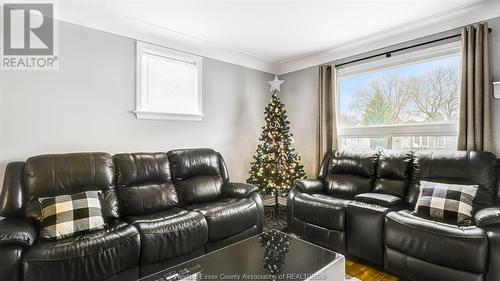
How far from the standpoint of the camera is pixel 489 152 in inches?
101

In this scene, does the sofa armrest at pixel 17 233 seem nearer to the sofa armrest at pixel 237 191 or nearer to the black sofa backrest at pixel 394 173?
the sofa armrest at pixel 237 191

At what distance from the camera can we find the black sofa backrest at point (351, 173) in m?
3.18

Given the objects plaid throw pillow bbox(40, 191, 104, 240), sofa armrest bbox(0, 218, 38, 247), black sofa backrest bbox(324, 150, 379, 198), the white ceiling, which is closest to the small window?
the white ceiling

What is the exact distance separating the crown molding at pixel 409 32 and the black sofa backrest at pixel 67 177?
Result: 3.37m

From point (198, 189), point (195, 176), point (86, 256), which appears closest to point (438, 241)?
point (198, 189)

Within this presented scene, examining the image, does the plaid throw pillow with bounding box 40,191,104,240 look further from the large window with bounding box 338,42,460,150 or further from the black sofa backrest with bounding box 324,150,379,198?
the large window with bounding box 338,42,460,150

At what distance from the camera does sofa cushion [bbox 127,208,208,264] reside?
217 centimetres

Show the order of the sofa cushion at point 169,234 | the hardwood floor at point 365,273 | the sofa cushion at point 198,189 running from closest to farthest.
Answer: the sofa cushion at point 169,234 → the hardwood floor at point 365,273 → the sofa cushion at point 198,189

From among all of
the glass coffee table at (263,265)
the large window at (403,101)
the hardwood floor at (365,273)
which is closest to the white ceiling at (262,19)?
the large window at (403,101)

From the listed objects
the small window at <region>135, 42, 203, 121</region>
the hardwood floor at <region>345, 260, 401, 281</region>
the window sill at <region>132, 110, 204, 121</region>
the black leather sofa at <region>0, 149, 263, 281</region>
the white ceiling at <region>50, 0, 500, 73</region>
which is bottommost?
the hardwood floor at <region>345, 260, 401, 281</region>

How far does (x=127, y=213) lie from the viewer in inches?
103

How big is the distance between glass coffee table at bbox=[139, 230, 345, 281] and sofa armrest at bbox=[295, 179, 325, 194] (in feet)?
3.88

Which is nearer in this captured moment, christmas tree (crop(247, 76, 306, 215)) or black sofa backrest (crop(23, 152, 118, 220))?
black sofa backrest (crop(23, 152, 118, 220))

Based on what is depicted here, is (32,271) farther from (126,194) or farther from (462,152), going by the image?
(462,152)
